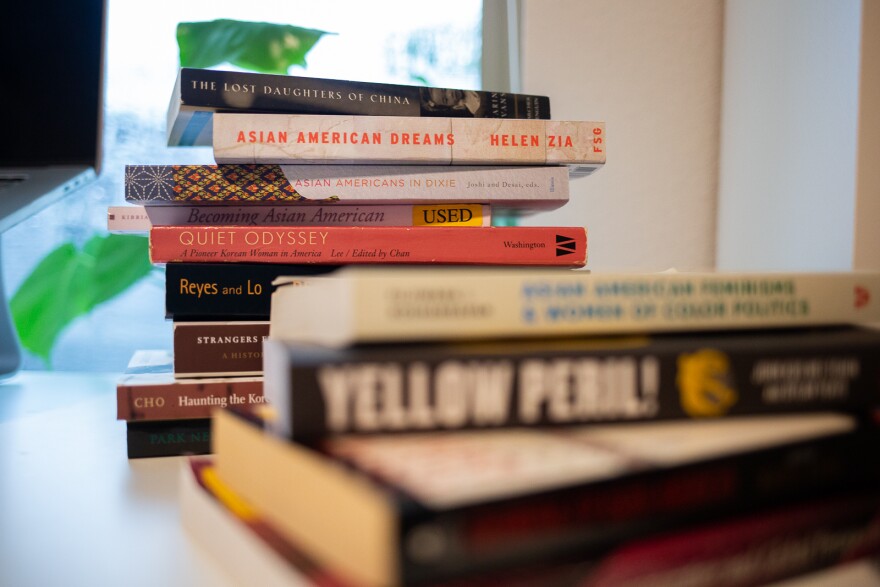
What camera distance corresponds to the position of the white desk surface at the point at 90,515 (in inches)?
12.8

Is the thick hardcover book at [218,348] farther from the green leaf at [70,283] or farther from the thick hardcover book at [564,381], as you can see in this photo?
the green leaf at [70,283]

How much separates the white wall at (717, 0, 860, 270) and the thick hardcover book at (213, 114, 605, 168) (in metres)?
0.25

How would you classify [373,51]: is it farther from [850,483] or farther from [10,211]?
[850,483]

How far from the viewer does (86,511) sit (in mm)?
424

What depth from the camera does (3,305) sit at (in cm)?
91

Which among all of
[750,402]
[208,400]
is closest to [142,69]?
[208,400]

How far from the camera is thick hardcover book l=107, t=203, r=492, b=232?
60 cm

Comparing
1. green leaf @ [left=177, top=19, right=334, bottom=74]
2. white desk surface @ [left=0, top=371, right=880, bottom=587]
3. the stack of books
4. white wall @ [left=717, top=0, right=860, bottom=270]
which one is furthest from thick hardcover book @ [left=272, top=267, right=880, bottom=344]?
green leaf @ [left=177, top=19, right=334, bottom=74]

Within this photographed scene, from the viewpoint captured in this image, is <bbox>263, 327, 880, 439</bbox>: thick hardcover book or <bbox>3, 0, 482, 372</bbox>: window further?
<bbox>3, 0, 482, 372</bbox>: window

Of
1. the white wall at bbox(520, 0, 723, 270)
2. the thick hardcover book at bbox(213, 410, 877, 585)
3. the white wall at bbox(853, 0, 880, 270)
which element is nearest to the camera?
the thick hardcover book at bbox(213, 410, 877, 585)

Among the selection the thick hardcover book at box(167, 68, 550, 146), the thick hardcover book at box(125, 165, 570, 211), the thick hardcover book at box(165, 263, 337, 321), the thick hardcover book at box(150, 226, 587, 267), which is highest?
the thick hardcover book at box(167, 68, 550, 146)

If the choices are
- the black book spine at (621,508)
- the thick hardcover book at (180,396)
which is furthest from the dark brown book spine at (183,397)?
the black book spine at (621,508)

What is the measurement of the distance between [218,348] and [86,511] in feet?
0.57

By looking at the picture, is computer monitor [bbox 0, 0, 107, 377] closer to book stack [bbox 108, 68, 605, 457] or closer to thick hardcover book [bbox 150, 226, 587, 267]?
book stack [bbox 108, 68, 605, 457]
